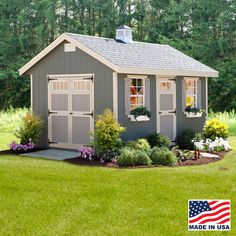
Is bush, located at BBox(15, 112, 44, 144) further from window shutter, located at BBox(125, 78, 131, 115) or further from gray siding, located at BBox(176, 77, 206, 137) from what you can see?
Result: gray siding, located at BBox(176, 77, 206, 137)

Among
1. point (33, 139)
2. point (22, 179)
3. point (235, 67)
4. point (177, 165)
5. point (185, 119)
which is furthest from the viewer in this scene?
point (235, 67)

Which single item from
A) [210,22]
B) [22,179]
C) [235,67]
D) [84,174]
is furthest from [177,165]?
[210,22]

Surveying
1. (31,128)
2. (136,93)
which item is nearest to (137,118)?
(136,93)

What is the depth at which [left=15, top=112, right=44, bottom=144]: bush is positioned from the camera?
1394 centimetres

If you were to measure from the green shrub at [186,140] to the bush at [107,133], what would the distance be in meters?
2.89

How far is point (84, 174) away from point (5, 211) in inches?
112

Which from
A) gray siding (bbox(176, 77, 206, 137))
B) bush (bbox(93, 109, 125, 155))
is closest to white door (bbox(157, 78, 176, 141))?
gray siding (bbox(176, 77, 206, 137))

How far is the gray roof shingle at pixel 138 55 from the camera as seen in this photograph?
13.2m

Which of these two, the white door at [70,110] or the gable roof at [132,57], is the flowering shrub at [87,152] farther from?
the gable roof at [132,57]

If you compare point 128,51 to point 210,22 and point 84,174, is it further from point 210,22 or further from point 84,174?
point 210,22

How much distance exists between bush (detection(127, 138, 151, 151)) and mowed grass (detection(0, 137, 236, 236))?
145cm

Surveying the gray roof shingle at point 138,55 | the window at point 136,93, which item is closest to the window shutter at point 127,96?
the window at point 136,93

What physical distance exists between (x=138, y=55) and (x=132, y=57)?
20.4 inches

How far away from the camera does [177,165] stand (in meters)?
11.5
